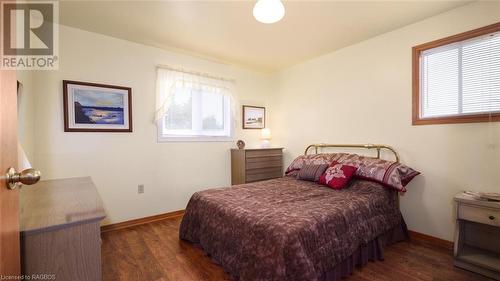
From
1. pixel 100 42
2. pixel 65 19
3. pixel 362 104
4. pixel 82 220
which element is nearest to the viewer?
pixel 82 220

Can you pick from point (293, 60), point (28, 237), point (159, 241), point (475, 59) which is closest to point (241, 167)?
point (159, 241)

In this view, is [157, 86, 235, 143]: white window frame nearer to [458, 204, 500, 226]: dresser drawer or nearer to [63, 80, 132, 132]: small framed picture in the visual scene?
[63, 80, 132, 132]: small framed picture

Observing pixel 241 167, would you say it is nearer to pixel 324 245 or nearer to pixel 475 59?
pixel 324 245

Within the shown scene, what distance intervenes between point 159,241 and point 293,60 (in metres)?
3.43

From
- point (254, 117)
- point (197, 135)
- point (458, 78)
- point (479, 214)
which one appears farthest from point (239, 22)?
point (479, 214)

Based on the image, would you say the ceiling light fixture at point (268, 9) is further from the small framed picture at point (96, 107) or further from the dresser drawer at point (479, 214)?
the dresser drawer at point (479, 214)

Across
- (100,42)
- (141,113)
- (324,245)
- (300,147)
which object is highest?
(100,42)

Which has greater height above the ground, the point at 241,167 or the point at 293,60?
the point at 293,60

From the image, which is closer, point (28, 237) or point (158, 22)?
point (28, 237)

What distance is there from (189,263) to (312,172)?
182cm

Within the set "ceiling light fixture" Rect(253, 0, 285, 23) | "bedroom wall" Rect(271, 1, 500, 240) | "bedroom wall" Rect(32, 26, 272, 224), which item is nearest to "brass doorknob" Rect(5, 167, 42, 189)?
"ceiling light fixture" Rect(253, 0, 285, 23)

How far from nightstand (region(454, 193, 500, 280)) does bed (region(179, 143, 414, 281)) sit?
525mm

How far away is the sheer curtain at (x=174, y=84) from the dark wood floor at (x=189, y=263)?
167cm

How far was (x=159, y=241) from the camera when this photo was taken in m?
2.57
